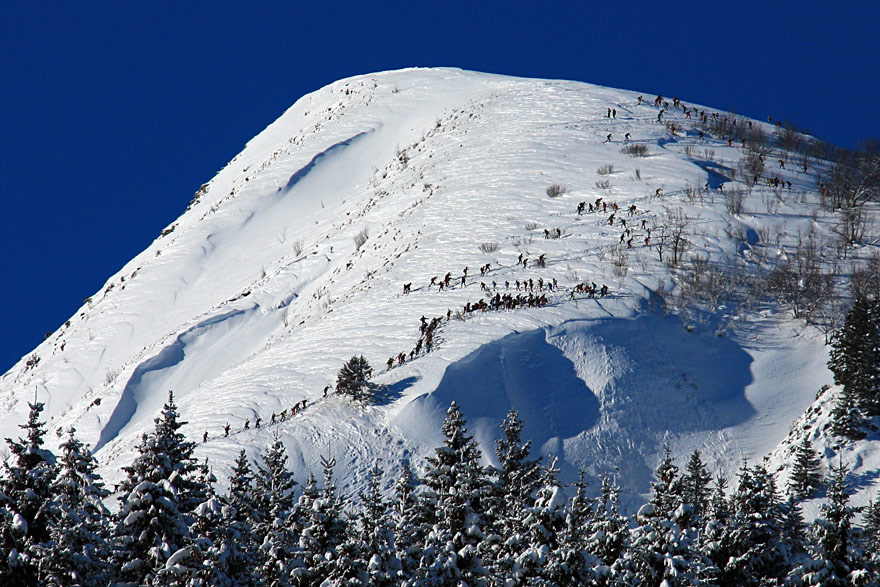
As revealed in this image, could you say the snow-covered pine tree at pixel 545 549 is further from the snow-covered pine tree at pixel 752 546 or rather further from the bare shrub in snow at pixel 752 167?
the bare shrub in snow at pixel 752 167

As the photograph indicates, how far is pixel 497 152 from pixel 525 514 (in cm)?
5911

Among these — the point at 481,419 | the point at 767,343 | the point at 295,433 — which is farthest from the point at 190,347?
the point at 767,343

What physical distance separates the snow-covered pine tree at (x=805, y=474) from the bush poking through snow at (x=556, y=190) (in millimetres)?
33589

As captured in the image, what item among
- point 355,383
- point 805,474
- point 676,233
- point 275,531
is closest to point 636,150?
point 676,233

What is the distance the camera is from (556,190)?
63094 mm

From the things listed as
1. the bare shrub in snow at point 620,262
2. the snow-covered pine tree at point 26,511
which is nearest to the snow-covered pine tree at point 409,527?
the snow-covered pine tree at point 26,511

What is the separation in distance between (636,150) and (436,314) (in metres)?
32.3

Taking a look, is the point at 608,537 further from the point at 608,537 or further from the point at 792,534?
the point at 792,534

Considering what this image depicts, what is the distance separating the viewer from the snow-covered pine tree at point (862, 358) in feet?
112

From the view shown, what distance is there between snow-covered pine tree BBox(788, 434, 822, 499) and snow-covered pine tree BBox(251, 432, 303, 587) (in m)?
19.4

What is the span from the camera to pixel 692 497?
26.7 m

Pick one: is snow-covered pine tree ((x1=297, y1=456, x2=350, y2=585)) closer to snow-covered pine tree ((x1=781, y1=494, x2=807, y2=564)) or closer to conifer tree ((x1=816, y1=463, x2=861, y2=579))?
conifer tree ((x1=816, y1=463, x2=861, y2=579))

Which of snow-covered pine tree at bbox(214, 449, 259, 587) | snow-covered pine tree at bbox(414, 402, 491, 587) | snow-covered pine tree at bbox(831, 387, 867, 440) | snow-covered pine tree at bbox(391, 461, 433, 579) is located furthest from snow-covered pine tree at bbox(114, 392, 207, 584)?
snow-covered pine tree at bbox(831, 387, 867, 440)

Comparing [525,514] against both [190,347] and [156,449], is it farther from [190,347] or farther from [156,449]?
[190,347]
